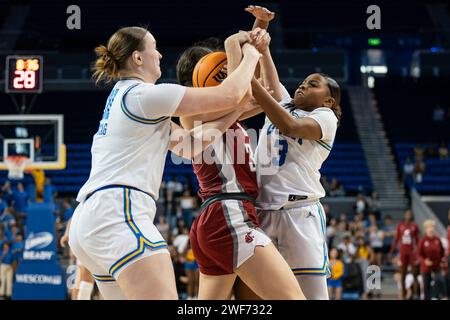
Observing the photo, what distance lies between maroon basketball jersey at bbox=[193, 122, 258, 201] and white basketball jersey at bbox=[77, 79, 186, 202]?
0.56m

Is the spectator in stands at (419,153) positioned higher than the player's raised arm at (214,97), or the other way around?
the player's raised arm at (214,97)

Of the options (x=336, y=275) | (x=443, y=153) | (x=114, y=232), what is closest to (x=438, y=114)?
(x=443, y=153)

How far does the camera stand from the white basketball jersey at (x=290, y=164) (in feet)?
14.0

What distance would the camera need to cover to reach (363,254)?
14.1 meters

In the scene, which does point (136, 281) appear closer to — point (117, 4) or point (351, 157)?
point (351, 157)

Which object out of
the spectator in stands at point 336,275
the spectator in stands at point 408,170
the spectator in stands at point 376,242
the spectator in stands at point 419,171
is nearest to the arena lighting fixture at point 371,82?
the spectator in stands at point 408,170

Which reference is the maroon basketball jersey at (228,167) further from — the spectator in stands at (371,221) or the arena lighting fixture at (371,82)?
the arena lighting fixture at (371,82)

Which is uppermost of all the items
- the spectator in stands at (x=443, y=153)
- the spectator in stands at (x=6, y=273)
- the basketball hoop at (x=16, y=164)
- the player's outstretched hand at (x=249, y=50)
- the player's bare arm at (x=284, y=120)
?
the player's outstretched hand at (x=249, y=50)

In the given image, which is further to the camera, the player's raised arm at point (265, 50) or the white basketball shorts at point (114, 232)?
the player's raised arm at point (265, 50)

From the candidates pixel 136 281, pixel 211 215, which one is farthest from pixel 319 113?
pixel 136 281

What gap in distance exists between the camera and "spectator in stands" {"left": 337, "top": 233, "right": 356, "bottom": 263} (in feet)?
44.7

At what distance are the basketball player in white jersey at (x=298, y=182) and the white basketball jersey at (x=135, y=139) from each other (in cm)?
77

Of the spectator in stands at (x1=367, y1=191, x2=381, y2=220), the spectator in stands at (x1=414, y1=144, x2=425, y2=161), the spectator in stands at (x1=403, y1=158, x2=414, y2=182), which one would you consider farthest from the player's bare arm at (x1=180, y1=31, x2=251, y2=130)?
the spectator in stands at (x1=414, y1=144, x2=425, y2=161)
